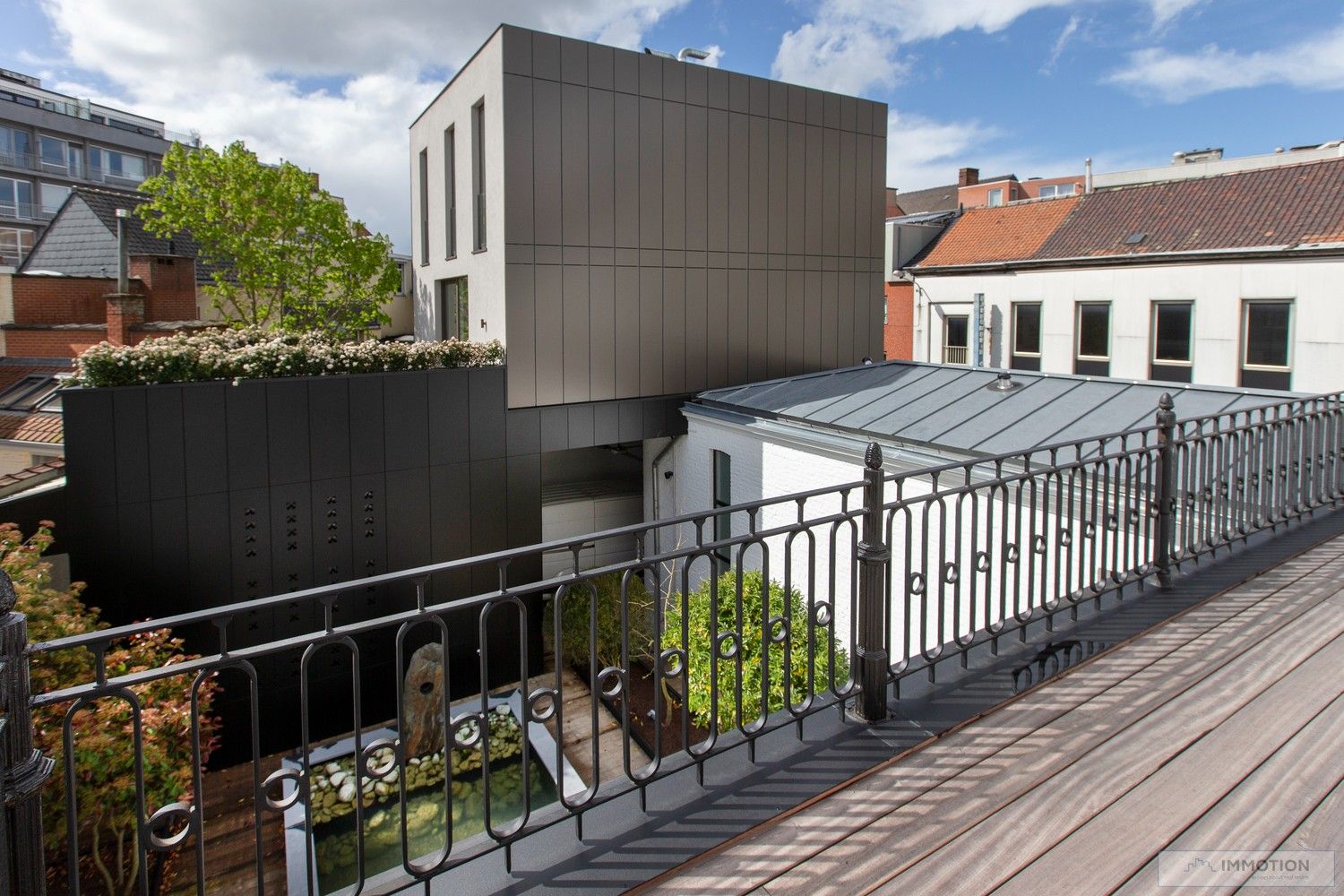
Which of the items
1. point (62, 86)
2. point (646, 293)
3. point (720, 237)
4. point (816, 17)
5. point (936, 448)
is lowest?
point (936, 448)

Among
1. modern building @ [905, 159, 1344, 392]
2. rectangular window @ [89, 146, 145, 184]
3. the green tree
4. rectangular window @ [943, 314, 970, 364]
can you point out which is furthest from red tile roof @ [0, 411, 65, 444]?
rectangular window @ [89, 146, 145, 184]

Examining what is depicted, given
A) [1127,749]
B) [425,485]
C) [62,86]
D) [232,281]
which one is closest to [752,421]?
[425,485]

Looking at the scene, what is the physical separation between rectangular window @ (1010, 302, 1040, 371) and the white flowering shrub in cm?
1462

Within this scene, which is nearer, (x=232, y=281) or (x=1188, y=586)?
(x=1188, y=586)

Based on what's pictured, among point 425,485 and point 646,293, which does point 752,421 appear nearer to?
point 646,293

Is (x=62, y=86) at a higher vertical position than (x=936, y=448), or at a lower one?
higher

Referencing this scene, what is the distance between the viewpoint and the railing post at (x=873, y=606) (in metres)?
2.85

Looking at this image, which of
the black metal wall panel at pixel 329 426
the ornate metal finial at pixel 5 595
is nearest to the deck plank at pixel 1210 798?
the ornate metal finial at pixel 5 595

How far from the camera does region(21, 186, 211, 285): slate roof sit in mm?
20750

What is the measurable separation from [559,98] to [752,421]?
17.1ft

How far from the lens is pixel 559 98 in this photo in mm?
10758

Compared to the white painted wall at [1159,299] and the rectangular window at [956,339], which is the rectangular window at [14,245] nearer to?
the rectangular window at [956,339]

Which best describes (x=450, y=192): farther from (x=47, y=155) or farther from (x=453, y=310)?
(x=47, y=155)

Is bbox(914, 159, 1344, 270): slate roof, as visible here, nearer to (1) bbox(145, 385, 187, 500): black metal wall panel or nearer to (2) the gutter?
(2) the gutter
